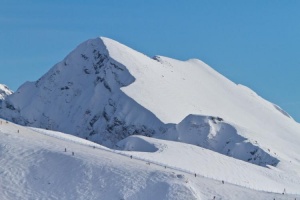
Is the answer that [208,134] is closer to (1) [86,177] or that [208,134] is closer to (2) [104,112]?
(2) [104,112]

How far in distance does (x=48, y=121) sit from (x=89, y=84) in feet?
43.3

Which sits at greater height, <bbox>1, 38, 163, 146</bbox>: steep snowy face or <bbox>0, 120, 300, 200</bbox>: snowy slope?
<bbox>1, 38, 163, 146</bbox>: steep snowy face

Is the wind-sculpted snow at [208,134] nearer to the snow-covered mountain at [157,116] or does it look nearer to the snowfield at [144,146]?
the snow-covered mountain at [157,116]

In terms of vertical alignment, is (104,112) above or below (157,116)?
above

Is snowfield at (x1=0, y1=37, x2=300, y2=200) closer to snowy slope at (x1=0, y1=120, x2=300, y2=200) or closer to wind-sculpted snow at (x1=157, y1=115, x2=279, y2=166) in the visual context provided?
snowy slope at (x1=0, y1=120, x2=300, y2=200)

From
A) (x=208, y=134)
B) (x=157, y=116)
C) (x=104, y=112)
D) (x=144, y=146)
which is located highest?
(x=104, y=112)

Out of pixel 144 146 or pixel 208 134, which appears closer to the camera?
pixel 144 146

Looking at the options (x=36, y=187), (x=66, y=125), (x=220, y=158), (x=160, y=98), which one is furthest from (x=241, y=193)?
(x=66, y=125)

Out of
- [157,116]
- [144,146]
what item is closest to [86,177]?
[144,146]

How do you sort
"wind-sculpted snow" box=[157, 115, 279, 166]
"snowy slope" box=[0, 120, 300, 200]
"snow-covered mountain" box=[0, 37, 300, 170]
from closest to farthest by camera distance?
"snowy slope" box=[0, 120, 300, 200] < "wind-sculpted snow" box=[157, 115, 279, 166] < "snow-covered mountain" box=[0, 37, 300, 170]

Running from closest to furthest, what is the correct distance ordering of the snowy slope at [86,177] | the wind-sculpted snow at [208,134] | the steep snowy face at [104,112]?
the snowy slope at [86,177]
the wind-sculpted snow at [208,134]
the steep snowy face at [104,112]

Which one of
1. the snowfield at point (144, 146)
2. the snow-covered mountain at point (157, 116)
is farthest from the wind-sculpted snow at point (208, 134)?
the snowfield at point (144, 146)

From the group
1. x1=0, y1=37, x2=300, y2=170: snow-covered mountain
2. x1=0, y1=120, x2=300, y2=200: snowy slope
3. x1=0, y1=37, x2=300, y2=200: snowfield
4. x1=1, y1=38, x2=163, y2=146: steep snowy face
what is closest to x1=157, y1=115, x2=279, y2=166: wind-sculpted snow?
x1=0, y1=37, x2=300, y2=170: snow-covered mountain

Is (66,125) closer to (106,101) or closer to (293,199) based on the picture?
(106,101)
